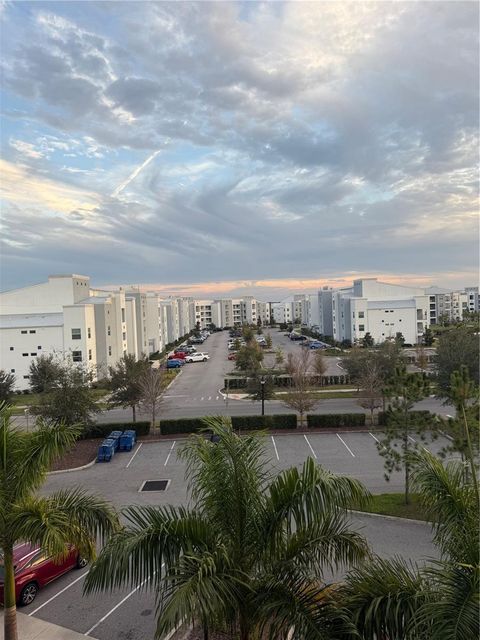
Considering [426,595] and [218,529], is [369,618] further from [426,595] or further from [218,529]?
[218,529]

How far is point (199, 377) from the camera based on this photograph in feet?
145

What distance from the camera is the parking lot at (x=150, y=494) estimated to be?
355 inches

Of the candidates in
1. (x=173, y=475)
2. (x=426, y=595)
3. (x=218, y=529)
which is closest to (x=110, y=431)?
(x=173, y=475)

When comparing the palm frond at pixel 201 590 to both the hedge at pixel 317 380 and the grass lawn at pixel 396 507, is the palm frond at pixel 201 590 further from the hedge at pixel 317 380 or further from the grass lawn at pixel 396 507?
the hedge at pixel 317 380

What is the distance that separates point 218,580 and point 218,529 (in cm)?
94

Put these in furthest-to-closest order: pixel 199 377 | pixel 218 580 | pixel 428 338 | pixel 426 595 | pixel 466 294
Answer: pixel 466 294, pixel 428 338, pixel 199 377, pixel 218 580, pixel 426 595

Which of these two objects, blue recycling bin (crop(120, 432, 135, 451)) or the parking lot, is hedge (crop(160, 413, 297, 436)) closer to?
the parking lot

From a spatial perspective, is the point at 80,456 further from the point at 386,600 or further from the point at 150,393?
the point at 386,600

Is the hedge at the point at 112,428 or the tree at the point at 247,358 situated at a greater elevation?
the tree at the point at 247,358

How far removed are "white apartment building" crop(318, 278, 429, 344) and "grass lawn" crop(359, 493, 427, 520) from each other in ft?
158

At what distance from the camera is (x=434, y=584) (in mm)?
4809

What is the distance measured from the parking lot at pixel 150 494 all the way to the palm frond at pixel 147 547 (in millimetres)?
1865

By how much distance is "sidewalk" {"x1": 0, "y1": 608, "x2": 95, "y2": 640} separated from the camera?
8.44 meters

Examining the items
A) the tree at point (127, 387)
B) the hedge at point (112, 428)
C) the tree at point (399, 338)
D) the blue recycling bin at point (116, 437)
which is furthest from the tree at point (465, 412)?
the tree at point (399, 338)
